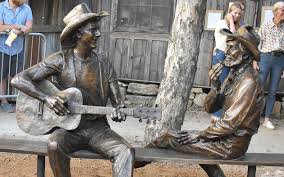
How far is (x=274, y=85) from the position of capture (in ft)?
28.8

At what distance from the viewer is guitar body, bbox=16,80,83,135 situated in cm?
458

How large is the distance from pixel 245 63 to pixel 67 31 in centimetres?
158

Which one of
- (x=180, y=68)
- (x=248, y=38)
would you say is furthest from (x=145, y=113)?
(x=180, y=68)

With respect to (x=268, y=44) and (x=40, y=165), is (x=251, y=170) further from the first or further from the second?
(x=268, y=44)

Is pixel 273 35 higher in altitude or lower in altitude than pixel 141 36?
higher

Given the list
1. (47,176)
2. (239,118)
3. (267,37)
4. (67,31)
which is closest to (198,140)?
(239,118)

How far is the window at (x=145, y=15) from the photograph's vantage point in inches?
403

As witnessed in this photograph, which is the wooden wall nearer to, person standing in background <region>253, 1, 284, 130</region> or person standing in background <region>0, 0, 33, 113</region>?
person standing in background <region>253, 1, 284, 130</region>

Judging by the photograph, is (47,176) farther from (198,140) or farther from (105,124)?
(198,140)

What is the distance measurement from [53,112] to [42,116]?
0.40ft

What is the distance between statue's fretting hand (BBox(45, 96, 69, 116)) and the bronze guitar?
0.05 meters

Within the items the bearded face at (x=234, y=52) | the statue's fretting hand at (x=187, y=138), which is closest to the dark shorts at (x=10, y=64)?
the statue's fretting hand at (x=187, y=138)

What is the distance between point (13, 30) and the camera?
26.1 feet

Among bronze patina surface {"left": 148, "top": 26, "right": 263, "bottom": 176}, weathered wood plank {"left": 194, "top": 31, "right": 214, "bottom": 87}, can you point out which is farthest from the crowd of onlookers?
bronze patina surface {"left": 148, "top": 26, "right": 263, "bottom": 176}
